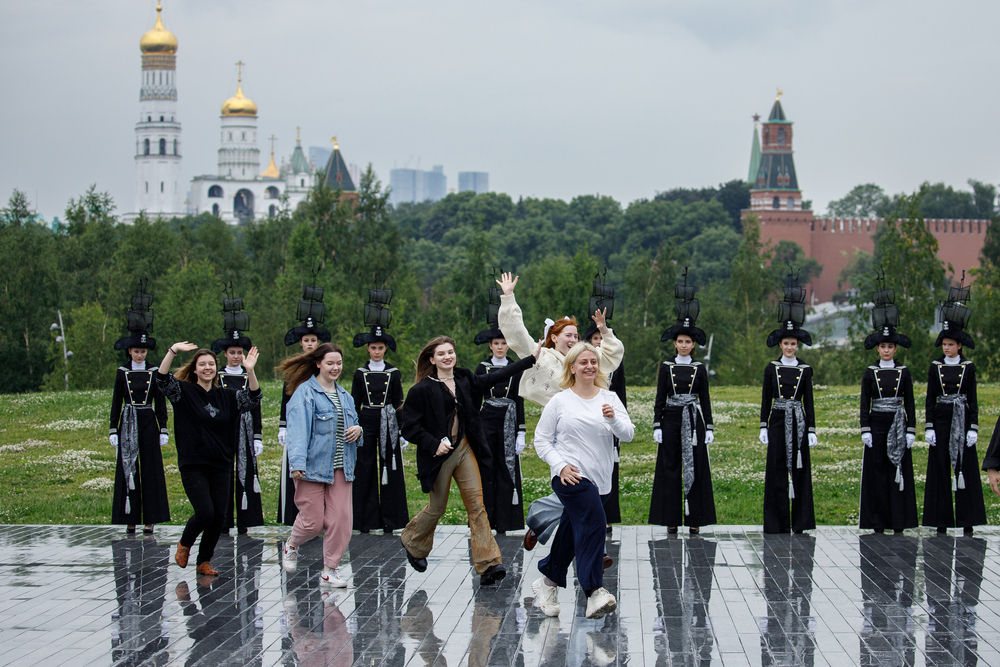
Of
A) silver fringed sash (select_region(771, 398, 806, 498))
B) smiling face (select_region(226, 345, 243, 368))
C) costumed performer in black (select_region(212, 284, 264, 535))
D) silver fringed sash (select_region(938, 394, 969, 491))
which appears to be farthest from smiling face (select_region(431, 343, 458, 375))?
silver fringed sash (select_region(938, 394, 969, 491))

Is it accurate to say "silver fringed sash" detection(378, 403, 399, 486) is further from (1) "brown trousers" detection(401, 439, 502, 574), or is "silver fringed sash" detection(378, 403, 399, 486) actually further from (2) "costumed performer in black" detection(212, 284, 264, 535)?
(1) "brown trousers" detection(401, 439, 502, 574)

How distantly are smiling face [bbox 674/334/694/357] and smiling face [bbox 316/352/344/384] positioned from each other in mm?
3510

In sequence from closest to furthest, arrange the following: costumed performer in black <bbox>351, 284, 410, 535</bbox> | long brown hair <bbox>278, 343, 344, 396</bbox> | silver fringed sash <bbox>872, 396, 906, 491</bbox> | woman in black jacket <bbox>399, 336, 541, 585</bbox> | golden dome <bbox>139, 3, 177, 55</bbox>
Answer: woman in black jacket <bbox>399, 336, 541, 585</bbox>
long brown hair <bbox>278, 343, 344, 396</bbox>
silver fringed sash <bbox>872, 396, 906, 491</bbox>
costumed performer in black <bbox>351, 284, 410, 535</bbox>
golden dome <bbox>139, 3, 177, 55</bbox>

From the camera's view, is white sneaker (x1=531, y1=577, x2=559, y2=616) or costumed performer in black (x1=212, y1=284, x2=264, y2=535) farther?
costumed performer in black (x1=212, y1=284, x2=264, y2=535)

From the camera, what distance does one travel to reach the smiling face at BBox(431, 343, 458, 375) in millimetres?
8844

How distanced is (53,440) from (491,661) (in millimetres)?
14714

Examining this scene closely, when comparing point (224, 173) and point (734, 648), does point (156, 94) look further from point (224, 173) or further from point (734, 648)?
point (734, 648)

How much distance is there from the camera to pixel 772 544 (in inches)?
411

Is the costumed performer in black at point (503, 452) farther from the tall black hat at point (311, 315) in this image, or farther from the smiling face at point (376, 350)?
the tall black hat at point (311, 315)

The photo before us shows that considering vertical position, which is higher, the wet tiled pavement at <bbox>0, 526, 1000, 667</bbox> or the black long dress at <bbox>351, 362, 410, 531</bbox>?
the black long dress at <bbox>351, 362, 410, 531</bbox>

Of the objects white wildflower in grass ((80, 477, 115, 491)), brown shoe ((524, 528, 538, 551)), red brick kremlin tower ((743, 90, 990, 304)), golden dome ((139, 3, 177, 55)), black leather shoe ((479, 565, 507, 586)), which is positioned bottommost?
white wildflower in grass ((80, 477, 115, 491))

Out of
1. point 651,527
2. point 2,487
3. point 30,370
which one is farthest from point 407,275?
point 651,527

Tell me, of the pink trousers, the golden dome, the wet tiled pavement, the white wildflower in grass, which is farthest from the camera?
the golden dome

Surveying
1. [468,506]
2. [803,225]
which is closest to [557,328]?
[468,506]
